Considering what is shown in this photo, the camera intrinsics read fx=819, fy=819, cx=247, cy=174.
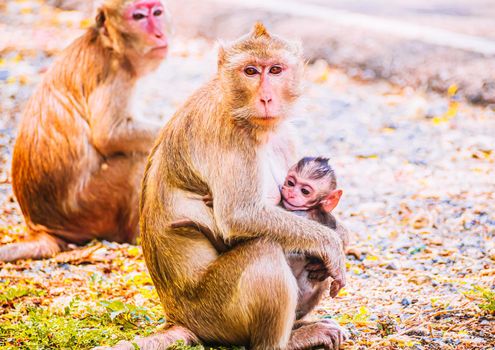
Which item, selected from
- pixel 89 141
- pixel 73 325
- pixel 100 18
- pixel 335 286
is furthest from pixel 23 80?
pixel 335 286

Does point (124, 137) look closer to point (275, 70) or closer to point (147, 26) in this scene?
point (147, 26)

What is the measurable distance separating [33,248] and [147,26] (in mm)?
2179

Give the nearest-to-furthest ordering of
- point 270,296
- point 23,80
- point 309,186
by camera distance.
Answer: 1. point 270,296
2. point 309,186
3. point 23,80

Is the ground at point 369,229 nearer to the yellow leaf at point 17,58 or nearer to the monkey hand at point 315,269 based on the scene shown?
the yellow leaf at point 17,58

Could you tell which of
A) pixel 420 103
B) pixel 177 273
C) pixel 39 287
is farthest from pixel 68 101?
pixel 420 103

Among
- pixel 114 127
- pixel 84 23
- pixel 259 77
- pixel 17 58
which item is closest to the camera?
pixel 259 77

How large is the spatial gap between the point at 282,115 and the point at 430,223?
2796 millimetres

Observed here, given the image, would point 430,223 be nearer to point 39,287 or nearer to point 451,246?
point 451,246

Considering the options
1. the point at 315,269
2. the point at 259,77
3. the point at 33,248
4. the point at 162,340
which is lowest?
the point at 33,248

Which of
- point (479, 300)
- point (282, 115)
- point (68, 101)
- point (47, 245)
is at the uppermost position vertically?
point (282, 115)

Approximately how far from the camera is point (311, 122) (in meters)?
9.69

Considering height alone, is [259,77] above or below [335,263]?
above

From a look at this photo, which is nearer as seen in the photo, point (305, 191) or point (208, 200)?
point (208, 200)

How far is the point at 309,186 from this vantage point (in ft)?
15.7
